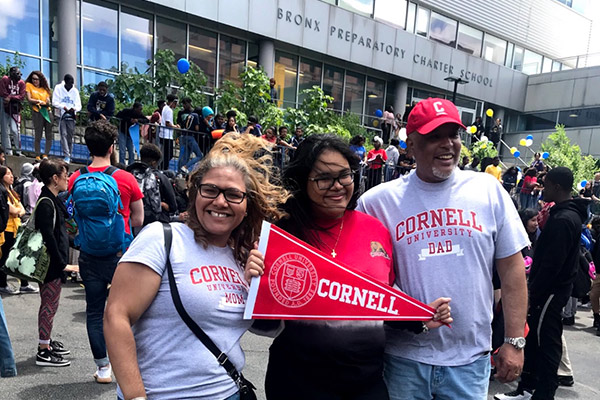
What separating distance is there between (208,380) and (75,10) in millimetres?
16370

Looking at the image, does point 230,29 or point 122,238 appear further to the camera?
point 230,29

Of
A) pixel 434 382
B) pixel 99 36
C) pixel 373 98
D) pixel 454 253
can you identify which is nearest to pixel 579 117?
pixel 373 98

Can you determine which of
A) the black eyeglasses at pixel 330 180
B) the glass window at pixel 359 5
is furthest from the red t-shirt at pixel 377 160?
the glass window at pixel 359 5

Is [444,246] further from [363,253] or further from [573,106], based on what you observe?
[573,106]

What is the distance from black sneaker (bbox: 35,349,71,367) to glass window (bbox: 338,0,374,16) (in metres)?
20.3

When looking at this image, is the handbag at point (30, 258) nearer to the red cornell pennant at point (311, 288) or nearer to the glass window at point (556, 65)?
the red cornell pennant at point (311, 288)

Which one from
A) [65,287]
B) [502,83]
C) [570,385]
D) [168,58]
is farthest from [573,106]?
[65,287]

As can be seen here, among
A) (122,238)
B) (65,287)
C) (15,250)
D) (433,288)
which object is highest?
(433,288)

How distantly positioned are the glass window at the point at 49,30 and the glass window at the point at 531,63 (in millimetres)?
28170

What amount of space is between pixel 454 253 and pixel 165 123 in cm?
1000

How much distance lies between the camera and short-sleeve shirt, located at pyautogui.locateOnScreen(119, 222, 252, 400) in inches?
62.5

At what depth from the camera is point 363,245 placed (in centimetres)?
200

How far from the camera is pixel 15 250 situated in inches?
155

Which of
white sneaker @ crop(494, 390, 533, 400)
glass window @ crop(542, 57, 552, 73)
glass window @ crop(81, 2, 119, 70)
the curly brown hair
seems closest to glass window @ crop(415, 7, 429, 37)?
glass window @ crop(542, 57, 552, 73)
